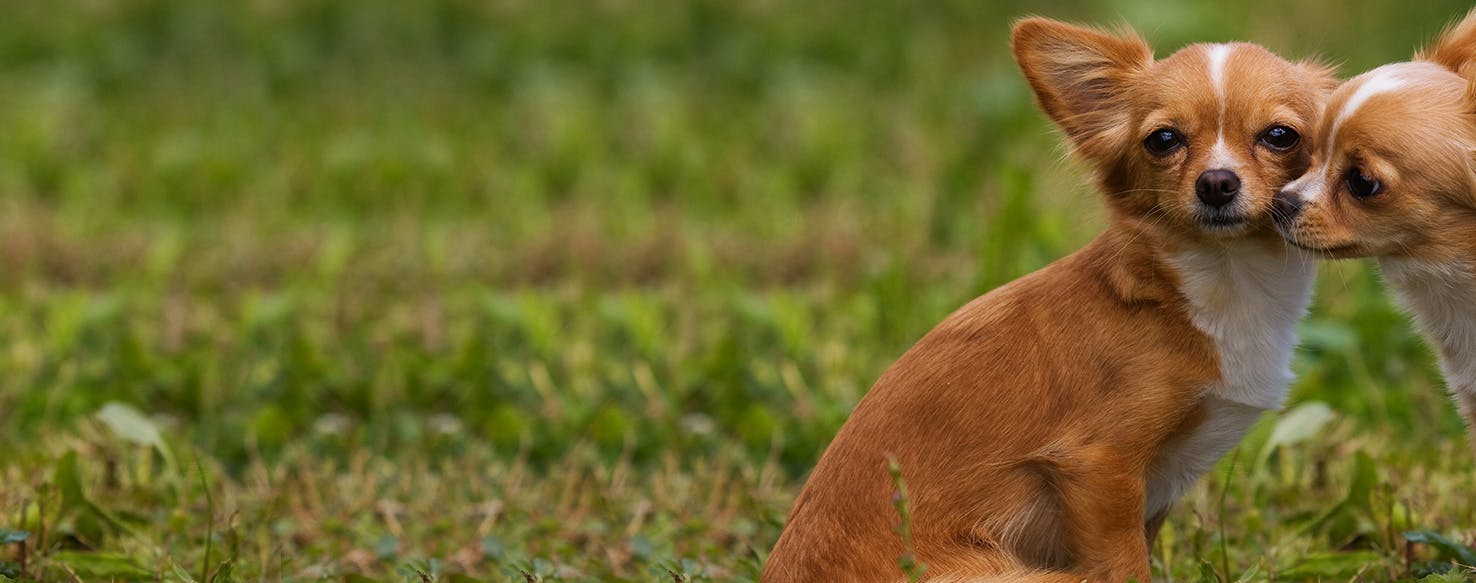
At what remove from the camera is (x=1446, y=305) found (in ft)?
13.8

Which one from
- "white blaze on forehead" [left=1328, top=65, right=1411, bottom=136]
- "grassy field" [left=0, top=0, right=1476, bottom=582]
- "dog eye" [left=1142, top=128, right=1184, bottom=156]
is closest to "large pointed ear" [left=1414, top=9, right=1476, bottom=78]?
"white blaze on forehead" [left=1328, top=65, right=1411, bottom=136]

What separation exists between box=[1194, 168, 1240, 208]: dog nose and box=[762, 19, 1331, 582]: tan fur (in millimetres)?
40

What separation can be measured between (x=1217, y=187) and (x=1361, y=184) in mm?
549

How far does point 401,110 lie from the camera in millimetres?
9031

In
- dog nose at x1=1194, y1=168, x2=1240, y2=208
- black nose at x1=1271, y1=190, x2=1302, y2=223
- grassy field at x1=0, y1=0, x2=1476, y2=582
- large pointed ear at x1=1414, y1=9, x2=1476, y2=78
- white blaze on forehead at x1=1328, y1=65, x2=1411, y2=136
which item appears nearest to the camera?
dog nose at x1=1194, y1=168, x2=1240, y2=208

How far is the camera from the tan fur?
148 inches

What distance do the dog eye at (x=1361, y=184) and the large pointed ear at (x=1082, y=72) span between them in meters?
0.60

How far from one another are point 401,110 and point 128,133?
1.96 meters

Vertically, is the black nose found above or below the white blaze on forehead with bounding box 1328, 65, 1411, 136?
below

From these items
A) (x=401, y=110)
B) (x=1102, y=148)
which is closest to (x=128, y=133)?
(x=401, y=110)

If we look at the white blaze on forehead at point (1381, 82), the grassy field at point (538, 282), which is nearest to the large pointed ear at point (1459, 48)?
the white blaze on forehead at point (1381, 82)

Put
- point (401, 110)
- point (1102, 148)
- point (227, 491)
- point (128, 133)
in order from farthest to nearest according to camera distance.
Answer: point (128, 133) < point (401, 110) < point (227, 491) < point (1102, 148)

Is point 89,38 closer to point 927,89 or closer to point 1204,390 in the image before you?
point 927,89

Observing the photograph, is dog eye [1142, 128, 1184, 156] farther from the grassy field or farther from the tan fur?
the grassy field
